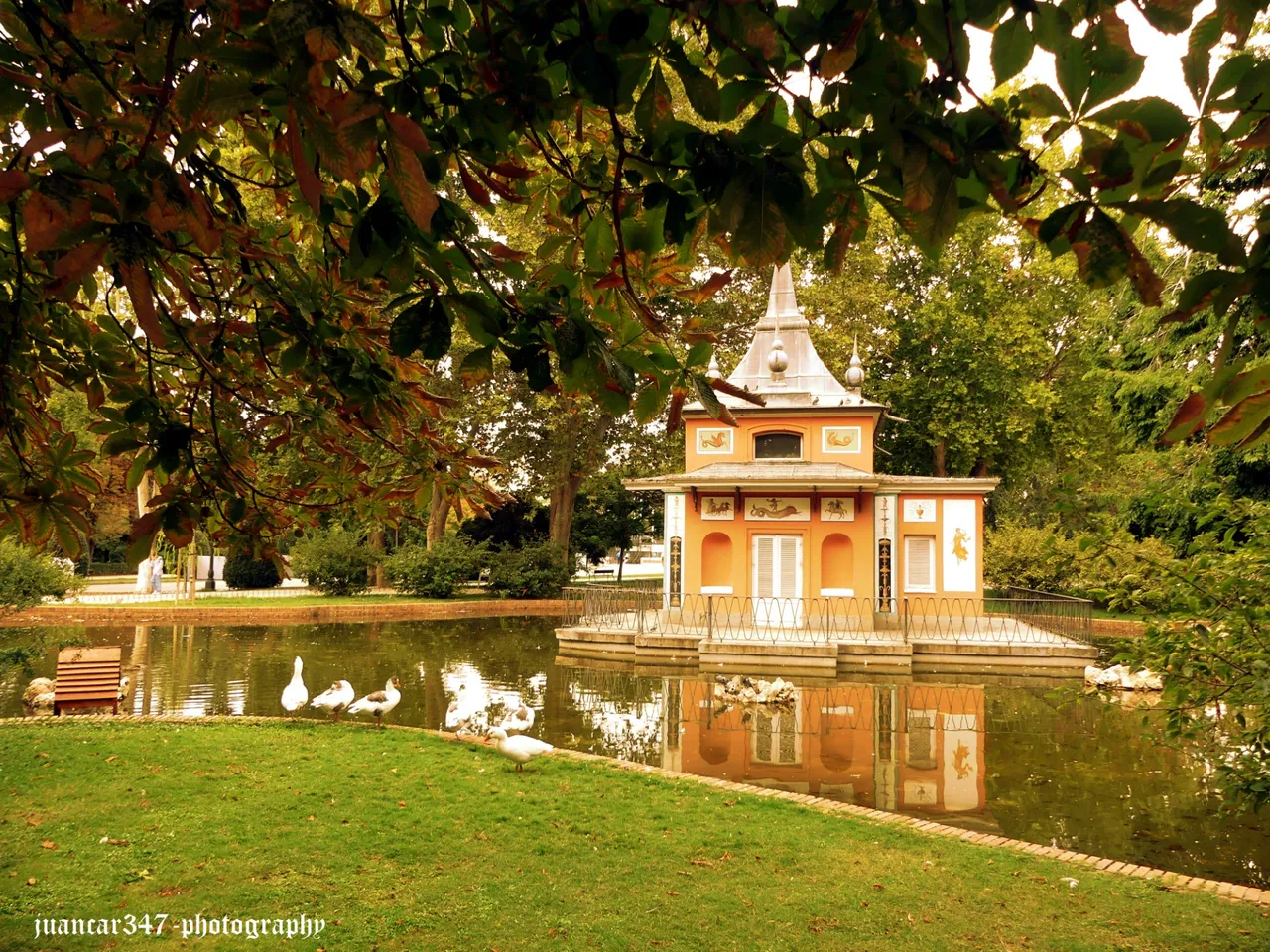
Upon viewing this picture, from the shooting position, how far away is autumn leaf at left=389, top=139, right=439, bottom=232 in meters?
1.21

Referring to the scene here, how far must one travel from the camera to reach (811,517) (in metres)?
19.7

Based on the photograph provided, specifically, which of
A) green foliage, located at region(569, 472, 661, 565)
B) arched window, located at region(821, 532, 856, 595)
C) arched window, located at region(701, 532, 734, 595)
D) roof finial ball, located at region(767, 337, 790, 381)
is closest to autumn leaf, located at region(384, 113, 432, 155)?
arched window, located at region(701, 532, 734, 595)

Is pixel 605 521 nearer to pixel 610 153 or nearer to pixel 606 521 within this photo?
Answer: pixel 606 521

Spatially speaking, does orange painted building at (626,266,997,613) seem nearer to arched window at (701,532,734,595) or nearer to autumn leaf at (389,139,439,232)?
arched window at (701,532,734,595)

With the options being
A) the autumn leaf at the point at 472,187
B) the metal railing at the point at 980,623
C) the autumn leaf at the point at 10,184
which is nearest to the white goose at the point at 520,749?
the autumn leaf at the point at 472,187

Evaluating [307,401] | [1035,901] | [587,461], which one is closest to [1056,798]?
[1035,901]

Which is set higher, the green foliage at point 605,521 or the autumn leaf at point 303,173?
the green foliage at point 605,521

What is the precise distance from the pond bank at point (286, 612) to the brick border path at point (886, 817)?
417 inches

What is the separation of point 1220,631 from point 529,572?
2552cm

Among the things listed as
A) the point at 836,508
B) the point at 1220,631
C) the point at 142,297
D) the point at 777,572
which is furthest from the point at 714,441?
the point at 142,297

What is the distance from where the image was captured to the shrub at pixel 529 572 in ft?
93.9

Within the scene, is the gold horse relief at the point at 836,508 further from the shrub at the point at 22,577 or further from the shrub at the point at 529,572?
the shrub at the point at 22,577

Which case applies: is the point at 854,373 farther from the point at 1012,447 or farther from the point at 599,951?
the point at 599,951

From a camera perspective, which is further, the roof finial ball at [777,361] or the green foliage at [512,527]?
the green foliage at [512,527]
